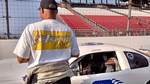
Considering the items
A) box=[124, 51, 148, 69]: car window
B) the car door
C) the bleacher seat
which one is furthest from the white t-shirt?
the bleacher seat

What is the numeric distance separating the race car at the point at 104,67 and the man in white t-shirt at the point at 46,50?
1.52 m

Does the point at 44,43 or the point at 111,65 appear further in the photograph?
the point at 111,65

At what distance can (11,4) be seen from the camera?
852cm

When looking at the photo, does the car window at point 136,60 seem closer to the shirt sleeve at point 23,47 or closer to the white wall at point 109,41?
the shirt sleeve at point 23,47

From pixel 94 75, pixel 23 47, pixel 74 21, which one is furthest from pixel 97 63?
pixel 74 21

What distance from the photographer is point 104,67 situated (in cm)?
430

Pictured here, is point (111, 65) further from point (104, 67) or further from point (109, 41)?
point (109, 41)

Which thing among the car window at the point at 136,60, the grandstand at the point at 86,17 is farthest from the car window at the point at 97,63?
the grandstand at the point at 86,17

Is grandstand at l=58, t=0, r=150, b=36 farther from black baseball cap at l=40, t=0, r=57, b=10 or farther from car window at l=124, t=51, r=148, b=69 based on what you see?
black baseball cap at l=40, t=0, r=57, b=10

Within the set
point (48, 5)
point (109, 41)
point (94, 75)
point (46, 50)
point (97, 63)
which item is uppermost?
point (48, 5)

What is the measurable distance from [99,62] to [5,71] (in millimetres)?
1516

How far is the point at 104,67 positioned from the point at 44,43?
2156 millimetres

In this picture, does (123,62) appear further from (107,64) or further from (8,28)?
(8,28)

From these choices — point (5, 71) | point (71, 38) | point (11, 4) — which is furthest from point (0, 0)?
point (71, 38)
